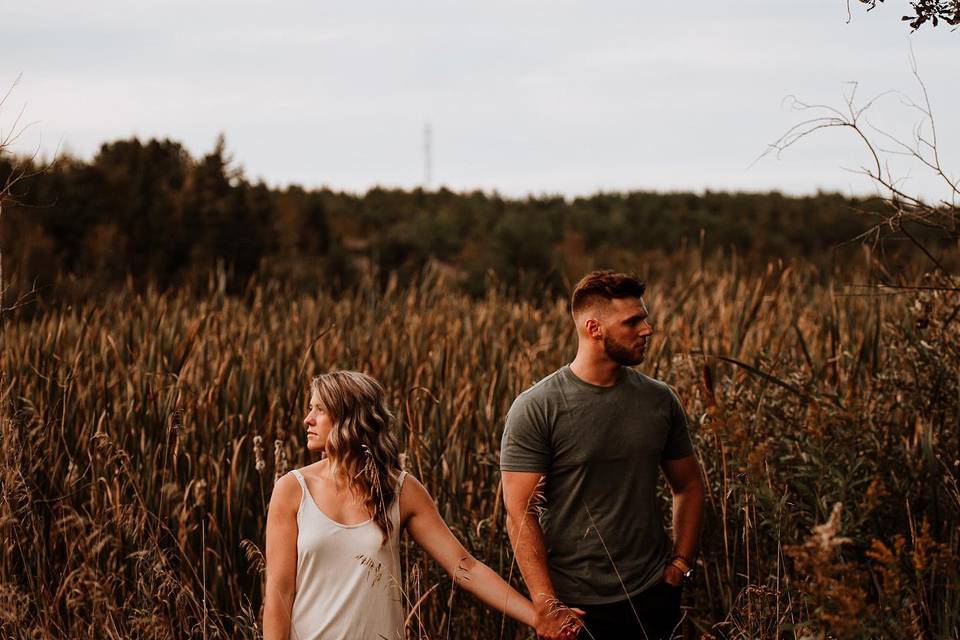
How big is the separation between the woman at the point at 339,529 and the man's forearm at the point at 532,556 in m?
0.33

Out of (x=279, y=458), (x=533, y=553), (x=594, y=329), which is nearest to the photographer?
(x=533, y=553)

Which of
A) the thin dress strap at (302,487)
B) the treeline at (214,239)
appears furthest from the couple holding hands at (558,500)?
the treeline at (214,239)

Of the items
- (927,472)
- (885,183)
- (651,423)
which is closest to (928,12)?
(885,183)

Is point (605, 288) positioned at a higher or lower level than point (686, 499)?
higher

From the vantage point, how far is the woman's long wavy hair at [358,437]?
296 cm

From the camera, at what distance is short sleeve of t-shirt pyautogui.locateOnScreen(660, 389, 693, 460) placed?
3.61 m

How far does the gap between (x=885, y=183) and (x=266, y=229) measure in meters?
17.9

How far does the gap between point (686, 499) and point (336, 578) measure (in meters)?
1.32

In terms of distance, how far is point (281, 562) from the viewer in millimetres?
2920

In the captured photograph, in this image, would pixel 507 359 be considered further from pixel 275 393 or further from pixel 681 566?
pixel 681 566

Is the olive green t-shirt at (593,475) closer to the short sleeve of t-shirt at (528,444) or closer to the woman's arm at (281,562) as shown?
the short sleeve of t-shirt at (528,444)

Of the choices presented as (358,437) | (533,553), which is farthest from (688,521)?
(358,437)

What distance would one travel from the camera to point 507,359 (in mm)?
6723

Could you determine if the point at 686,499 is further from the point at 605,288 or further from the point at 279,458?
the point at 279,458
